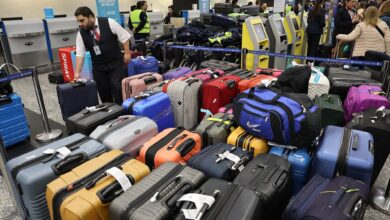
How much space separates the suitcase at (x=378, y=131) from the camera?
225 cm

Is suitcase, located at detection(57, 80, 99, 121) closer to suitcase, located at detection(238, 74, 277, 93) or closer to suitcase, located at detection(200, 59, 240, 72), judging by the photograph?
suitcase, located at detection(200, 59, 240, 72)

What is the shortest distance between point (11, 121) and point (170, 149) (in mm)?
2432

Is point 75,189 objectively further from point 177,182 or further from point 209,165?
point 209,165

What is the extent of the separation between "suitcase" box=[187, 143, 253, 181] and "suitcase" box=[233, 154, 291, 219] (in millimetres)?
84

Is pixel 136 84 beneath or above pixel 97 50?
beneath

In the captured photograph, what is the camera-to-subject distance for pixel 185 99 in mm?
3199

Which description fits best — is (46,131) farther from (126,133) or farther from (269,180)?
(269,180)

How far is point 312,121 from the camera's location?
2.11 m

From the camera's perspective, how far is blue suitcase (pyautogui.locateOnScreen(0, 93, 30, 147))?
338 centimetres

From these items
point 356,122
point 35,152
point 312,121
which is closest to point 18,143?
point 35,152

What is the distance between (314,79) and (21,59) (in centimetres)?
659

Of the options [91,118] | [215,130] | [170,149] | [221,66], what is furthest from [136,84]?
[170,149]

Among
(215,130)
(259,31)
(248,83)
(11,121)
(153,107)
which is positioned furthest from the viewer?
(259,31)

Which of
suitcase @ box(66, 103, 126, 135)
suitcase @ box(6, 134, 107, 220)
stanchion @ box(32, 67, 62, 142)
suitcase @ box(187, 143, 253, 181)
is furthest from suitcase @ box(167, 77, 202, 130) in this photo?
stanchion @ box(32, 67, 62, 142)
